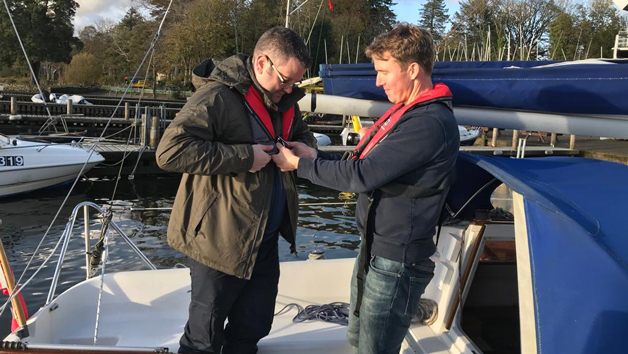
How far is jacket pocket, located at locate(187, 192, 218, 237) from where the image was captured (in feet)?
8.14

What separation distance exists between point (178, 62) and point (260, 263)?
125 ft

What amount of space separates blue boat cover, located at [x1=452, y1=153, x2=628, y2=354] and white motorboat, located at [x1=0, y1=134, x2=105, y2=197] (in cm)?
1244

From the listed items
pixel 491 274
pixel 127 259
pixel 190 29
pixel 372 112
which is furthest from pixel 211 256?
pixel 190 29

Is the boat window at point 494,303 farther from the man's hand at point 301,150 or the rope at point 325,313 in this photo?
the man's hand at point 301,150

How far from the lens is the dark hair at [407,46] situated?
219 cm

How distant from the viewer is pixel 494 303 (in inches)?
144

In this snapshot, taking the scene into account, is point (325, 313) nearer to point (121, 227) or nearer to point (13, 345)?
point (13, 345)

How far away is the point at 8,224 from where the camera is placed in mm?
11445

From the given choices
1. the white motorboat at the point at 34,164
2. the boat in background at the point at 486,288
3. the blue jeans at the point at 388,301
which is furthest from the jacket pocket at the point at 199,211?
the white motorboat at the point at 34,164

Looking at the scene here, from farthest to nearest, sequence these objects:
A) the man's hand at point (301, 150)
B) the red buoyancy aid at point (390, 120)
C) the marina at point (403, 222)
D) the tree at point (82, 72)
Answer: the tree at point (82, 72)
the man's hand at point (301, 150)
the red buoyancy aid at point (390, 120)
the marina at point (403, 222)

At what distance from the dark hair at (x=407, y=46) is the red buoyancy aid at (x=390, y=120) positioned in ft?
0.38

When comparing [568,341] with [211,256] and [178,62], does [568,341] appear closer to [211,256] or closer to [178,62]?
[211,256]

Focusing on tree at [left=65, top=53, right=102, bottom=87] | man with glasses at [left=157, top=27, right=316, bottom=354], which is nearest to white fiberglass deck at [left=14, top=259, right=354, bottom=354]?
man with glasses at [left=157, top=27, right=316, bottom=354]

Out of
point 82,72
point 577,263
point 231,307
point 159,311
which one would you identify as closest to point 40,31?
point 82,72
